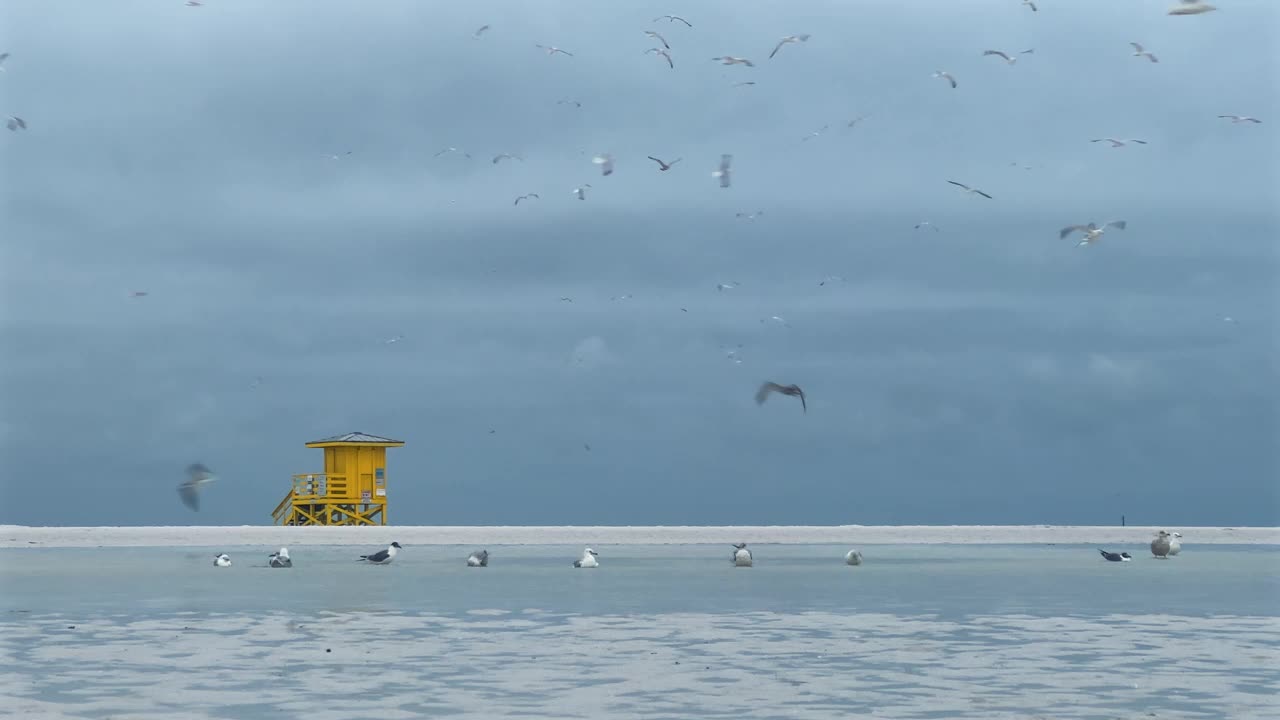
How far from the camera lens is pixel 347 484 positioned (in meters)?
77.9

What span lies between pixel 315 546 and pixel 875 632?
4605cm

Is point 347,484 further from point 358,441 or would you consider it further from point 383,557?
point 383,557

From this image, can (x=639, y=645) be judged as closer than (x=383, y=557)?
Yes

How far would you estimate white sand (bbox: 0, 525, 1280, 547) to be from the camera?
73656 millimetres

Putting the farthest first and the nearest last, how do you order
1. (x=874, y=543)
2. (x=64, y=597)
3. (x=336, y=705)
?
1. (x=874, y=543)
2. (x=64, y=597)
3. (x=336, y=705)

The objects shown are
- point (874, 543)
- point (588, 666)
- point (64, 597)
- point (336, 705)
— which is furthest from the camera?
point (874, 543)

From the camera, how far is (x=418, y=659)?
2169 centimetres

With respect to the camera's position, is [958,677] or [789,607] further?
[789,607]

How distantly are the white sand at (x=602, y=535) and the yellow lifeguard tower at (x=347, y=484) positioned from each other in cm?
196

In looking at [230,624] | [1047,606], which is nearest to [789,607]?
[1047,606]

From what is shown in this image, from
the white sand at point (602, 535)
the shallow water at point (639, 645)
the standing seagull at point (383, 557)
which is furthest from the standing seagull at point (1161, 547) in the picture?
the standing seagull at point (383, 557)

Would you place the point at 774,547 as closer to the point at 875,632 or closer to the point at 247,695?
the point at 875,632

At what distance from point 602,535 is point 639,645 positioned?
58.5 metres

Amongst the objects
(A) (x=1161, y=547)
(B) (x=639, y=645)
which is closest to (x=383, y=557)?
(B) (x=639, y=645)
